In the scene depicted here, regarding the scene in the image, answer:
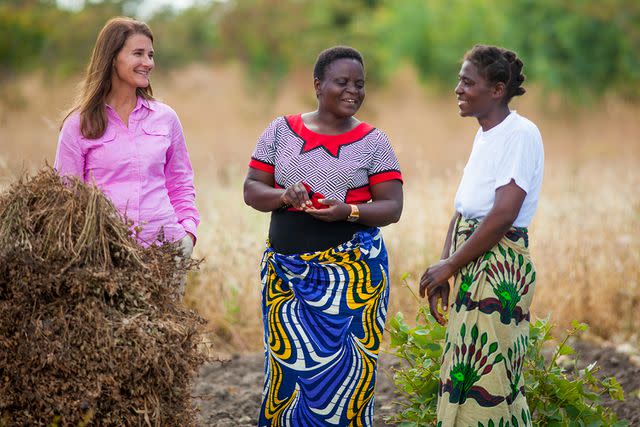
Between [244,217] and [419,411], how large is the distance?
3698mm

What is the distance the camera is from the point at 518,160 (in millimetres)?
3299

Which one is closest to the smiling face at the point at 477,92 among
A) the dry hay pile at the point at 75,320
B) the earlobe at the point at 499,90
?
the earlobe at the point at 499,90

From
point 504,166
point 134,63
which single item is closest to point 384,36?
point 134,63

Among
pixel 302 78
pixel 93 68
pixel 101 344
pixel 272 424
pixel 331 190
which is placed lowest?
pixel 272 424

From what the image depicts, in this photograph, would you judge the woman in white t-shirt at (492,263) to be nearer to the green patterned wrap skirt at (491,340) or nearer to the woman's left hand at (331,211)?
the green patterned wrap skirt at (491,340)

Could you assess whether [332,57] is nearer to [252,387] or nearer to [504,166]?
[504,166]

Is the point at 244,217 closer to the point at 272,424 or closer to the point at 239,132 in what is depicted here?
the point at 272,424

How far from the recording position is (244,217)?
7.32 meters

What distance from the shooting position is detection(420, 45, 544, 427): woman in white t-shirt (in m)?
3.33

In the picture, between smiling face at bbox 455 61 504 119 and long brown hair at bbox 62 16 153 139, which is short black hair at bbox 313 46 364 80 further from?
long brown hair at bbox 62 16 153 139

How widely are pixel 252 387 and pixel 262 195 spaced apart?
192 centimetres

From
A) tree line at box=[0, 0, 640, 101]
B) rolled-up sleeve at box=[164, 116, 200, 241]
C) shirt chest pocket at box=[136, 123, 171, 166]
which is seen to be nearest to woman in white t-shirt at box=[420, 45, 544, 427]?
rolled-up sleeve at box=[164, 116, 200, 241]

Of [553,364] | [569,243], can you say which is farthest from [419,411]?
[569,243]

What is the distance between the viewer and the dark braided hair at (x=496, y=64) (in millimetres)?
3387
